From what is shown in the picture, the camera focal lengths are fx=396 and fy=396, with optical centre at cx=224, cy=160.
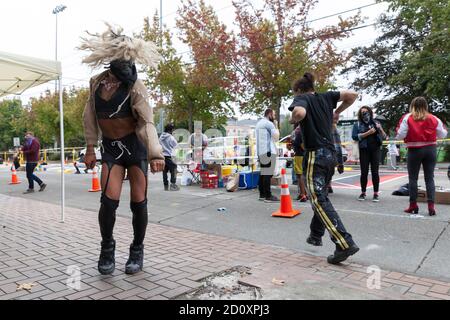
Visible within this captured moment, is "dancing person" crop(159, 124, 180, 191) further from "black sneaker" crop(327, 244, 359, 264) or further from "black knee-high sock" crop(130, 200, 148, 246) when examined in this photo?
"black sneaker" crop(327, 244, 359, 264)

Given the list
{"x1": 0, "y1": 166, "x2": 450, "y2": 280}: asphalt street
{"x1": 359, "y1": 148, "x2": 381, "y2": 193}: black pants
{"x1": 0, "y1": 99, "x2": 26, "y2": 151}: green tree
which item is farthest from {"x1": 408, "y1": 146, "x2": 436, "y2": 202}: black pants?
{"x1": 0, "y1": 99, "x2": 26, "y2": 151}: green tree

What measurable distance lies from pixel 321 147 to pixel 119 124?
2.00 meters

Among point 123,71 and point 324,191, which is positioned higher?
point 123,71

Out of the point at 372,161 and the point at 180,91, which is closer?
the point at 372,161

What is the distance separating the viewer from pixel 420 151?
595cm

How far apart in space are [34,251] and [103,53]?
2.49 metres

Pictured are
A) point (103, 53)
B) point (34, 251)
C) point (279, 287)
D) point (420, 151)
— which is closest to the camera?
point (279, 287)

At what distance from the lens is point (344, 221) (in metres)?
5.93

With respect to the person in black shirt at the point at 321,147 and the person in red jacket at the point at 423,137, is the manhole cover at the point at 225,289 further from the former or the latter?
the person in red jacket at the point at 423,137

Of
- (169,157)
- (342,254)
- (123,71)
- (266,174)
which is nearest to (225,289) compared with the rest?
(342,254)

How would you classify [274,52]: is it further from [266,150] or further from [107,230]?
[107,230]

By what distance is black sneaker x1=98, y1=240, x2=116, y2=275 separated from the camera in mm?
3609

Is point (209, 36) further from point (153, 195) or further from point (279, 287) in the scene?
point (279, 287)
